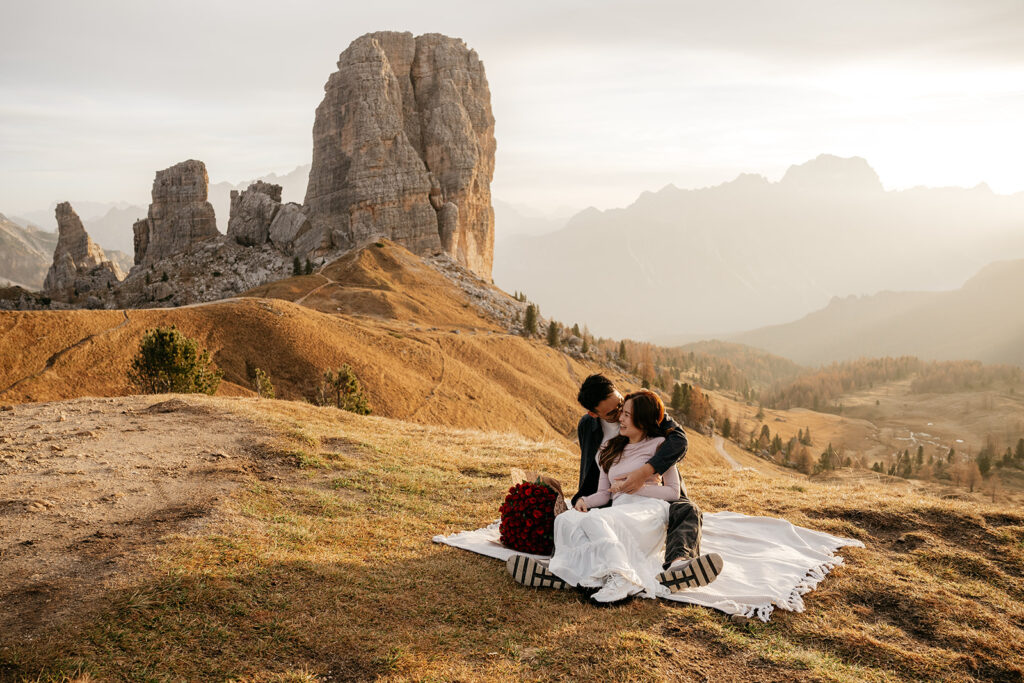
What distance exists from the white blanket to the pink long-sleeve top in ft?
4.23

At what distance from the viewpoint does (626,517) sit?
8.92 metres

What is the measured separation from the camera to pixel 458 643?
746 cm

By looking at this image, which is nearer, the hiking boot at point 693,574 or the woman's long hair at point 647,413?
the hiking boot at point 693,574

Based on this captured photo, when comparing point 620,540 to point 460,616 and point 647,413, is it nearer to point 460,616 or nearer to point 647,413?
point 647,413

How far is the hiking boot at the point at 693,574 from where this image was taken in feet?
28.0

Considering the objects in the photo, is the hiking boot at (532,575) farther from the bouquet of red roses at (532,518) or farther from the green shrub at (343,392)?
the green shrub at (343,392)

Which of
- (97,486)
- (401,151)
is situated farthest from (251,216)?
(97,486)

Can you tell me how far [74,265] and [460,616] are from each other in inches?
5647

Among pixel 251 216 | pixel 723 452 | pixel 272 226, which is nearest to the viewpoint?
pixel 723 452

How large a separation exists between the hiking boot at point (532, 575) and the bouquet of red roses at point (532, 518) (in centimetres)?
85

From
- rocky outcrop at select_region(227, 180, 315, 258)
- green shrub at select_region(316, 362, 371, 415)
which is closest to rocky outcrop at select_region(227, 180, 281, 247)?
rocky outcrop at select_region(227, 180, 315, 258)

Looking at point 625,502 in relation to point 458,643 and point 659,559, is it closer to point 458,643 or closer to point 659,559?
point 659,559

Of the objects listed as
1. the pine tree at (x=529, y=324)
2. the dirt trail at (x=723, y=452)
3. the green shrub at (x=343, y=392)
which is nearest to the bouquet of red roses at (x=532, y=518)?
the green shrub at (x=343, y=392)

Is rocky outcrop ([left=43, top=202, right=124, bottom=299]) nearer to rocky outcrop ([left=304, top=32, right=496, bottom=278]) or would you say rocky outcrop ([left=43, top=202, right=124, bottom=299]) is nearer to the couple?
rocky outcrop ([left=304, top=32, right=496, bottom=278])
